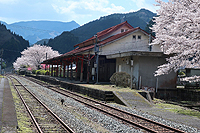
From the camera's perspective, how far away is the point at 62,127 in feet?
26.3

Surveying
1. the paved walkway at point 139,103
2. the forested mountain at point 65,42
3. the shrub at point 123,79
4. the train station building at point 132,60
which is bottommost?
the paved walkway at point 139,103

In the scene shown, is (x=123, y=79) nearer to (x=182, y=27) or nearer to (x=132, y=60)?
(x=132, y=60)

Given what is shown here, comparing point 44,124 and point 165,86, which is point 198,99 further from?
point 44,124

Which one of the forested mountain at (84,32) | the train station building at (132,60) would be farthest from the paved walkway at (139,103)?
the forested mountain at (84,32)

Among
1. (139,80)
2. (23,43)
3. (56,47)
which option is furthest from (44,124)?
A: (23,43)

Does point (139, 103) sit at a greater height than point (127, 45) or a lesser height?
lesser

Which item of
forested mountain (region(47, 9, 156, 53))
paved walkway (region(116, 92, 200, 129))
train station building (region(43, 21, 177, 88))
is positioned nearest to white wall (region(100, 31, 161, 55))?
train station building (region(43, 21, 177, 88))

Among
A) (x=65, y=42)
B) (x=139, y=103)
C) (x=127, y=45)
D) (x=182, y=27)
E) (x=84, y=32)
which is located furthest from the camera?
(x=84, y=32)

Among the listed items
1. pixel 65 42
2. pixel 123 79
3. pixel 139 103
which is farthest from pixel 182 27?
pixel 65 42

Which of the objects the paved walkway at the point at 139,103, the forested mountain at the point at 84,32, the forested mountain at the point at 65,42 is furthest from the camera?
the forested mountain at the point at 84,32

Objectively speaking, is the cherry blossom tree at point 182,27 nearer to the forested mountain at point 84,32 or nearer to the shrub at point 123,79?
the shrub at point 123,79

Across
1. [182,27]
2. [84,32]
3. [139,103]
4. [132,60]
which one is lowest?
[139,103]

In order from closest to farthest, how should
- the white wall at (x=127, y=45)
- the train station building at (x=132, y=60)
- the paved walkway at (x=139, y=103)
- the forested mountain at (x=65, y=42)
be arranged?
the paved walkway at (x=139, y=103) → the train station building at (x=132, y=60) → the white wall at (x=127, y=45) → the forested mountain at (x=65, y=42)

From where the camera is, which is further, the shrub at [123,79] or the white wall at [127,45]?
the white wall at [127,45]
